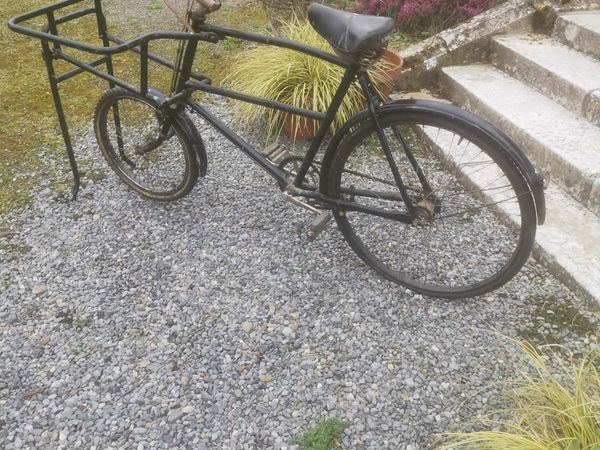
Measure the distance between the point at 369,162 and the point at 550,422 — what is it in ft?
6.63

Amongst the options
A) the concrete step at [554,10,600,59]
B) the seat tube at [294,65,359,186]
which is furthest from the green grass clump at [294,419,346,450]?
the concrete step at [554,10,600,59]

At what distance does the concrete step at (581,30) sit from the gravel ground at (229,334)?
1833 mm

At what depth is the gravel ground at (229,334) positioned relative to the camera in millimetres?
2012

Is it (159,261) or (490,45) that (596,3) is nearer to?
(490,45)

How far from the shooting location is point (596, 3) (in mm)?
3805

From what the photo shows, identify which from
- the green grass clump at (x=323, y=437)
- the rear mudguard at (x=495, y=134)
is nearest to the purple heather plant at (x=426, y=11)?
the rear mudguard at (x=495, y=134)

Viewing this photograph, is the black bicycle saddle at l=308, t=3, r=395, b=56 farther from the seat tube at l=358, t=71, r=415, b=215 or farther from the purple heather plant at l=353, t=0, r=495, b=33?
the purple heather plant at l=353, t=0, r=495, b=33

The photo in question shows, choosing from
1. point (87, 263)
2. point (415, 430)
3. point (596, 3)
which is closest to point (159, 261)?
point (87, 263)

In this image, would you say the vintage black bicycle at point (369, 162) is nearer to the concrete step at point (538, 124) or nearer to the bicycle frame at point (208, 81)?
the bicycle frame at point (208, 81)

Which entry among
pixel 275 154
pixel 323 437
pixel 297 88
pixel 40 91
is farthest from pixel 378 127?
pixel 40 91

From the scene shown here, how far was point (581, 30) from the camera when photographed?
3.53 meters

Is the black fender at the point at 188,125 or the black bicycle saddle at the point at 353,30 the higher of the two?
the black bicycle saddle at the point at 353,30

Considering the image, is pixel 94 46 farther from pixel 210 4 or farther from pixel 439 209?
pixel 439 209

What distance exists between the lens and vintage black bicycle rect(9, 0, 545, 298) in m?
2.09
